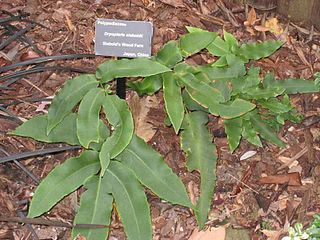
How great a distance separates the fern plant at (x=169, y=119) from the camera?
9.33 feet

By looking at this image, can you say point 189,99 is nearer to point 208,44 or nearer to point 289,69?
point 208,44

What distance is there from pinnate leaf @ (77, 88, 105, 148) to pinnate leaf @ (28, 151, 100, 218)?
8 centimetres

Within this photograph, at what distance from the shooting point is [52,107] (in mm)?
2955

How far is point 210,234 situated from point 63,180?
2.25 feet

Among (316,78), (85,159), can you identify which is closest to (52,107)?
(85,159)

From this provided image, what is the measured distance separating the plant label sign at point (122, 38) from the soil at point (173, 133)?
0.32 m

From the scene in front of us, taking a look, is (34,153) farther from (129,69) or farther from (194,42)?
(194,42)

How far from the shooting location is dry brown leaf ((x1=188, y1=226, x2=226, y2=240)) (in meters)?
2.97

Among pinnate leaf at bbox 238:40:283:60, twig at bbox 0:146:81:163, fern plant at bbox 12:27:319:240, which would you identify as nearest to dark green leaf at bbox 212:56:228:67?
fern plant at bbox 12:27:319:240

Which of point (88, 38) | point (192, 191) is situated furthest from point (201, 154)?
point (88, 38)

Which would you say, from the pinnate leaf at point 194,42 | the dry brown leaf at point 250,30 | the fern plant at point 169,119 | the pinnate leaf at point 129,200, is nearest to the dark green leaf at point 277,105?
the fern plant at point 169,119

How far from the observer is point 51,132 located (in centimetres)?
299

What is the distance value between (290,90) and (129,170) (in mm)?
928

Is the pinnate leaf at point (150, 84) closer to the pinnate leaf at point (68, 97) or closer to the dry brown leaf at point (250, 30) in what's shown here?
the pinnate leaf at point (68, 97)
